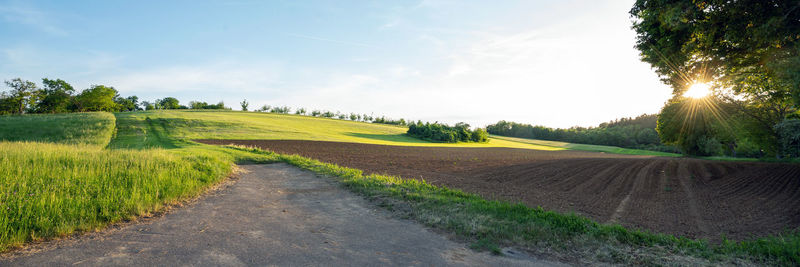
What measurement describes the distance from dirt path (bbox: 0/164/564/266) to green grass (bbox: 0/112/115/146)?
27194 millimetres

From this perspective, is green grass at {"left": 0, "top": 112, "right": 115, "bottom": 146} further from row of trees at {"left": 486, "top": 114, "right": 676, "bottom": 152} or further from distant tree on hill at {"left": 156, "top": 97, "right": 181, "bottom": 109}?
row of trees at {"left": 486, "top": 114, "right": 676, "bottom": 152}

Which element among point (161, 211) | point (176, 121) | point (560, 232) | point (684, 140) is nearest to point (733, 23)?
point (560, 232)

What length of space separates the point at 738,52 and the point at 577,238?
1301 cm

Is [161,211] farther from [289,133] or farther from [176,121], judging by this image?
[176,121]

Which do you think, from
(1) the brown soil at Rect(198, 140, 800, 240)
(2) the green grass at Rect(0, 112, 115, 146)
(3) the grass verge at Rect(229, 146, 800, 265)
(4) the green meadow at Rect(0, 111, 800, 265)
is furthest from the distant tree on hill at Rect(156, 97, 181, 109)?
(3) the grass verge at Rect(229, 146, 800, 265)

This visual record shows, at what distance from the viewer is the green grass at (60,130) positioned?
2758 cm

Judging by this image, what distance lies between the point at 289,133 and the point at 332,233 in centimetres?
3740

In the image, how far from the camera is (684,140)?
1310 inches

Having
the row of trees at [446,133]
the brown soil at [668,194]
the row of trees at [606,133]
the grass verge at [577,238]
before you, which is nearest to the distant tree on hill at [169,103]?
the row of trees at [446,133]

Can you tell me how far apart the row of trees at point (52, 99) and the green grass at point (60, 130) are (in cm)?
4854

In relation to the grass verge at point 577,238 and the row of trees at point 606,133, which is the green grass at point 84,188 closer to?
the grass verge at point 577,238

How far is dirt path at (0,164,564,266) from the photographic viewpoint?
4578 mm

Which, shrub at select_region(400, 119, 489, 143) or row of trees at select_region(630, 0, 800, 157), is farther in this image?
shrub at select_region(400, 119, 489, 143)

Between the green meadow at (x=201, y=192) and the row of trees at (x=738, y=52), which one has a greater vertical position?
the row of trees at (x=738, y=52)
